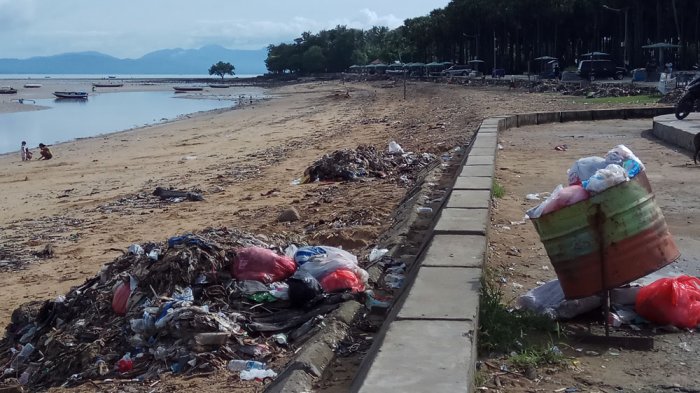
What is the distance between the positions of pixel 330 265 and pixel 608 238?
2.31m

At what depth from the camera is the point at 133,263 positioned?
6.55 m

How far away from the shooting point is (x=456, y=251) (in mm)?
5227

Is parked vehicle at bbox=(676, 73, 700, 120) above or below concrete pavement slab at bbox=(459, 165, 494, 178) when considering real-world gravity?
above

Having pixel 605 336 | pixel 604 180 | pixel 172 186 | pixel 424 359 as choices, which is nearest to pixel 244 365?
pixel 424 359

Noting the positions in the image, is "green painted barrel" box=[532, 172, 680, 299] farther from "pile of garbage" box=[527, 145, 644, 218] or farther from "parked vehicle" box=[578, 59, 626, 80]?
"parked vehicle" box=[578, 59, 626, 80]

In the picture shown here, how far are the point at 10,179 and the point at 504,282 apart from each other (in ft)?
57.4

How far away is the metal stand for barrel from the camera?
13.3ft

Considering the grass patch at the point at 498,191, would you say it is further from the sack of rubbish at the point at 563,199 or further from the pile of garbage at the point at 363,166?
the sack of rubbish at the point at 563,199

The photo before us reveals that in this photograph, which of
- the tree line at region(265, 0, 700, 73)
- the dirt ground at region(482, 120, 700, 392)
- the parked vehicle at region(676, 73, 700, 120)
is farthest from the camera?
the tree line at region(265, 0, 700, 73)

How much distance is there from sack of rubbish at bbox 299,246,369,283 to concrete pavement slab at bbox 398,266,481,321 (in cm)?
112

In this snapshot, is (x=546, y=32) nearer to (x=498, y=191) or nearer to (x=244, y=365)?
(x=498, y=191)

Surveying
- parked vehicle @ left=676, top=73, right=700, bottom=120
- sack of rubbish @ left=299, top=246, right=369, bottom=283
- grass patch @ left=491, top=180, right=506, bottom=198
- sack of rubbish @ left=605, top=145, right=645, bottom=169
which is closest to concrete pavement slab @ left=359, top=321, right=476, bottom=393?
sack of rubbish @ left=605, top=145, right=645, bottom=169

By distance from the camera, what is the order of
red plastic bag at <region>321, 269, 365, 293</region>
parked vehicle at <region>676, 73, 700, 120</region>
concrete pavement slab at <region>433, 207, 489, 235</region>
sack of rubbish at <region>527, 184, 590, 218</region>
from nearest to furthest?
sack of rubbish at <region>527, 184, 590, 218</region>
red plastic bag at <region>321, 269, 365, 293</region>
concrete pavement slab at <region>433, 207, 489, 235</region>
parked vehicle at <region>676, 73, 700, 120</region>

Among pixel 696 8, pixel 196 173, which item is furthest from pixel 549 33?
pixel 196 173
